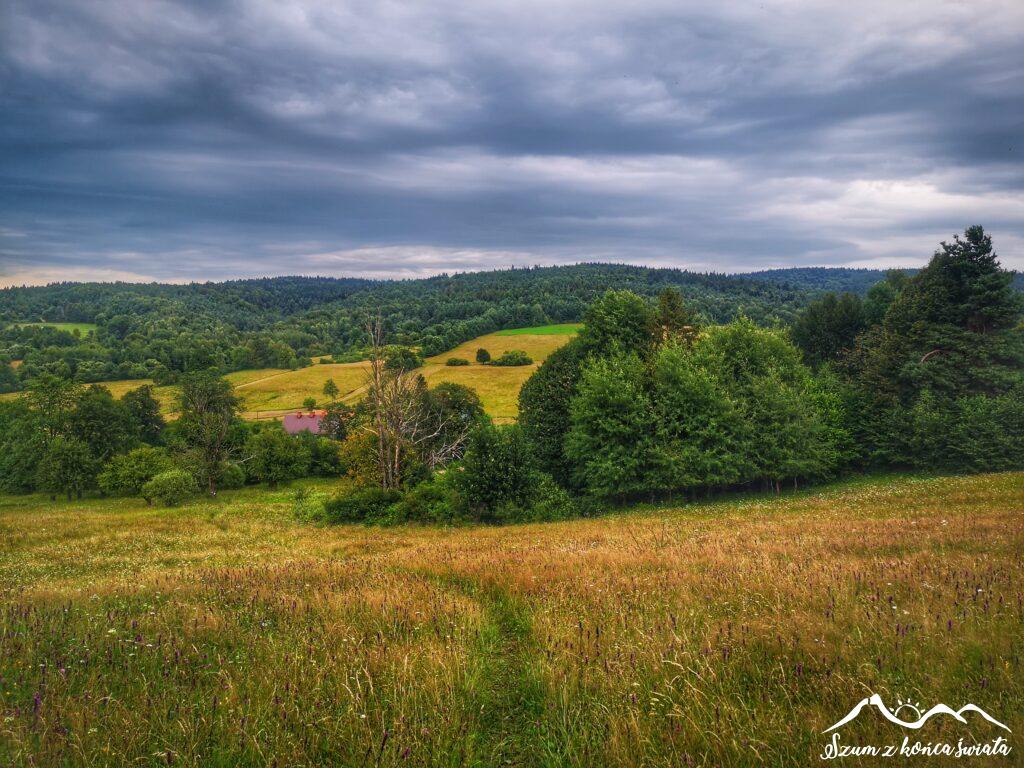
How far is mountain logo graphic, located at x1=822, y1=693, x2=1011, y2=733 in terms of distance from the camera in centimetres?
346

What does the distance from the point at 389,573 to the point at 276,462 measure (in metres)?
57.2

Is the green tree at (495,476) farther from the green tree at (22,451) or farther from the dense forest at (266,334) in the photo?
the dense forest at (266,334)

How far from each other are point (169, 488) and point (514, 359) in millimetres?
73701

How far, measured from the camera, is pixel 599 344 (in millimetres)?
39312

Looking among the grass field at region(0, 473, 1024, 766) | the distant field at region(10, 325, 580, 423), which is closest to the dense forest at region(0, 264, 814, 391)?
the distant field at region(10, 325, 580, 423)

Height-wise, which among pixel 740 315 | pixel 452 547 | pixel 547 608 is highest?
pixel 740 315

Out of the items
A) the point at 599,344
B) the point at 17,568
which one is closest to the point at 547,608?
the point at 17,568

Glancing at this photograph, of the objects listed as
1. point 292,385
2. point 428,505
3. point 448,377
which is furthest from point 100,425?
point 448,377

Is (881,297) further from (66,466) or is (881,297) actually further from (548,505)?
(66,466)

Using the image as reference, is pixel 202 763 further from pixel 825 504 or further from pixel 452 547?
pixel 825 504

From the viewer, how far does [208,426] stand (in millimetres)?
53781

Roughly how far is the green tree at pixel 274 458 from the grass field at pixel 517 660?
54123 mm

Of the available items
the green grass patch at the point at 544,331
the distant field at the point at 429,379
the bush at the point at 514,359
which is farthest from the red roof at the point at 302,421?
A: the green grass patch at the point at 544,331

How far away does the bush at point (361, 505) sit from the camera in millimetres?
29922
